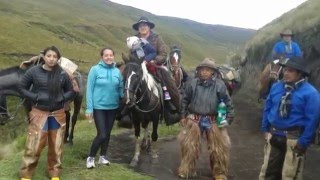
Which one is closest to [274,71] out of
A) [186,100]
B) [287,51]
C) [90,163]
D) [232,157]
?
[287,51]

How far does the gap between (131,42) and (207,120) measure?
2.54 m

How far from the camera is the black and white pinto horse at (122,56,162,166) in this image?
9.09 m

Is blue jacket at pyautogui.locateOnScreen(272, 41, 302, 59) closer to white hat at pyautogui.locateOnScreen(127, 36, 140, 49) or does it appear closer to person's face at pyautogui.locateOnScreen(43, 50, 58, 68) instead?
white hat at pyautogui.locateOnScreen(127, 36, 140, 49)

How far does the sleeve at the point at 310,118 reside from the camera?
255 inches

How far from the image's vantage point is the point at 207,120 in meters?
8.60

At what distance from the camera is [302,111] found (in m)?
6.66

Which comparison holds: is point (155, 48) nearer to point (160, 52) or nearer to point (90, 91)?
point (160, 52)

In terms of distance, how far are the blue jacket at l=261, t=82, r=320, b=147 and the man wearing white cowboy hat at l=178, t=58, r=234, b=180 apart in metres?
1.63

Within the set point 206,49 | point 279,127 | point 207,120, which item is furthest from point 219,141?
point 206,49

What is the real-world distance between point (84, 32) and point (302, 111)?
82412mm

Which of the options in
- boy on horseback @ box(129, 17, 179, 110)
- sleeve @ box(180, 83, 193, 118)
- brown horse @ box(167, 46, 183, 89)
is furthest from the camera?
brown horse @ box(167, 46, 183, 89)

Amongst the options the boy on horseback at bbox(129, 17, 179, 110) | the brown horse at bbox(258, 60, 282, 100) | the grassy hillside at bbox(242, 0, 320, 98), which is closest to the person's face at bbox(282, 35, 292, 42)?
the brown horse at bbox(258, 60, 282, 100)

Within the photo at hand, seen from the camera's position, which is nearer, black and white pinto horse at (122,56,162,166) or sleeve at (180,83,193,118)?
sleeve at (180,83,193,118)

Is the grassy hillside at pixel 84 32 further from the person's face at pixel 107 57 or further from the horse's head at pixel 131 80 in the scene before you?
the person's face at pixel 107 57
